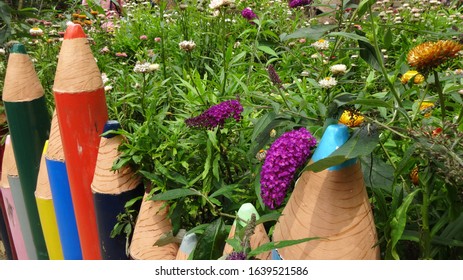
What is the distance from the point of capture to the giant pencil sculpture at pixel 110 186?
137 cm

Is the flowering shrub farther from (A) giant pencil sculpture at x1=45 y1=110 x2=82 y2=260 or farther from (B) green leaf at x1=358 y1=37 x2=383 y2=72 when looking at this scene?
(A) giant pencil sculpture at x1=45 y1=110 x2=82 y2=260

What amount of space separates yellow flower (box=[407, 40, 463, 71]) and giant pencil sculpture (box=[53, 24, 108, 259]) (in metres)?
0.85

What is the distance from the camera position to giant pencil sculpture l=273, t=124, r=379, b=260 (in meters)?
0.90

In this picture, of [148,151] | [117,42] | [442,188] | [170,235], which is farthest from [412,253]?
[117,42]

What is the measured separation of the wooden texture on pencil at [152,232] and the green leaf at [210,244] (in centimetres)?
18

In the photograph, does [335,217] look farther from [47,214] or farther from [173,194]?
[47,214]

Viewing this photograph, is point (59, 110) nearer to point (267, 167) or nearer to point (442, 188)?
point (267, 167)

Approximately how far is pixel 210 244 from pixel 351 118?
0.47 meters

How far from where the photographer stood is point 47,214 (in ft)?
5.48

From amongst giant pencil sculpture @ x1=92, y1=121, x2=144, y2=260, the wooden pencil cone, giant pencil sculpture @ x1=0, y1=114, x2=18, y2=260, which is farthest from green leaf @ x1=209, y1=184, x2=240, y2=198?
giant pencil sculpture @ x1=0, y1=114, x2=18, y2=260

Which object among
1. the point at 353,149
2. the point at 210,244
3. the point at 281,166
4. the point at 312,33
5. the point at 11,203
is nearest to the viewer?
the point at 353,149

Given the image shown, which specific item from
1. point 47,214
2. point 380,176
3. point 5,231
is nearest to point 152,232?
point 47,214

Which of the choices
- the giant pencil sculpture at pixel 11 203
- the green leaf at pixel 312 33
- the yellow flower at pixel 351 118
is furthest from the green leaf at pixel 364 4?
the giant pencil sculpture at pixel 11 203

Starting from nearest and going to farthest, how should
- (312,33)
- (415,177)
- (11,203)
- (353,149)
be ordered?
1. (353,149)
2. (415,177)
3. (312,33)
4. (11,203)
